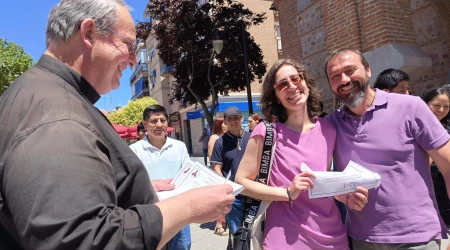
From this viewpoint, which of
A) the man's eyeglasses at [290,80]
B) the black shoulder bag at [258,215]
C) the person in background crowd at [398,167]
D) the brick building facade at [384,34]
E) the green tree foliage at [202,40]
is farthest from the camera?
the green tree foliage at [202,40]

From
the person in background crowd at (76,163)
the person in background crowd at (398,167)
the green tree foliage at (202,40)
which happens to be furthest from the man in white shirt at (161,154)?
the green tree foliage at (202,40)

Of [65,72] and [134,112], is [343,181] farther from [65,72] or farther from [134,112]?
[134,112]

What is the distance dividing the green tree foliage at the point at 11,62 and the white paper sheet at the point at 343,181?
3041 centimetres

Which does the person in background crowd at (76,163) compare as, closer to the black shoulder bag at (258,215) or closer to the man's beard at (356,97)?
the black shoulder bag at (258,215)

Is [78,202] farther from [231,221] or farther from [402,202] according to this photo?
→ [231,221]

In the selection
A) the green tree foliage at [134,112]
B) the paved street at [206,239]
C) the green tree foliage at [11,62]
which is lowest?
the paved street at [206,239]

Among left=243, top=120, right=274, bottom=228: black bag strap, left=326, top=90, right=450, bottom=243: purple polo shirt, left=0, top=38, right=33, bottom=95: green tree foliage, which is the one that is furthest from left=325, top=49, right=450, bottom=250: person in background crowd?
left=0, top=38, right=33, bottom=95: green tree foliage

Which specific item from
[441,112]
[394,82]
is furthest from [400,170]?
[441,112]

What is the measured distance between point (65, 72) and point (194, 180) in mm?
714

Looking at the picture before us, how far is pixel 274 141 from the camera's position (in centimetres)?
220

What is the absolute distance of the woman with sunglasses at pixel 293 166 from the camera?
202 cm

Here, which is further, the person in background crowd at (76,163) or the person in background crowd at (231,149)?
the person in background crowd at (231,149)

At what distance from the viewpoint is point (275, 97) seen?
2.41 meters

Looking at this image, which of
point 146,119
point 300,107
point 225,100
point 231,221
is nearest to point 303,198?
point 300,107
